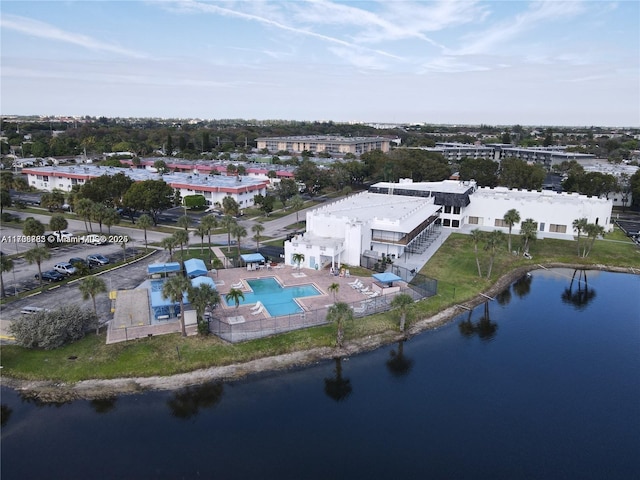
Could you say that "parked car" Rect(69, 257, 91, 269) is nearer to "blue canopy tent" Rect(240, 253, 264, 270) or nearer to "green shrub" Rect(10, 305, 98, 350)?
"green shrub" Rect(10, 305, 98, 350)

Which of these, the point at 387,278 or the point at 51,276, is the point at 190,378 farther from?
the point at 51,276

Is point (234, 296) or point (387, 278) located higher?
point (234, 296)

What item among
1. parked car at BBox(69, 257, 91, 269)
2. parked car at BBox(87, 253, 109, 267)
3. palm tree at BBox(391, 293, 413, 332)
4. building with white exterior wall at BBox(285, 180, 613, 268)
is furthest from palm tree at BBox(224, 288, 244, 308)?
parked car at BBox(87, 253, 109, 267)

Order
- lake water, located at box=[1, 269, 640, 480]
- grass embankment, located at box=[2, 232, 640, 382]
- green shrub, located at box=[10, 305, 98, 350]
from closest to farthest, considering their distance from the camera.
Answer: lake water, located at box=[1, 269, 640, 480] < grass embankment, located at box=[2, 232, 640, 382] < green shrub, located at box=[10, 305, 98, 350]

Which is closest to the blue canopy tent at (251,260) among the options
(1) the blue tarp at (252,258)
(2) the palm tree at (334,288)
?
(1) the blue tarp at (252,258)

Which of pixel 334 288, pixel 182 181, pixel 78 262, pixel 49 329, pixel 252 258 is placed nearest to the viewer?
pixel 49 329

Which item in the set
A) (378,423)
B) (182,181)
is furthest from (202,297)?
(182,181)

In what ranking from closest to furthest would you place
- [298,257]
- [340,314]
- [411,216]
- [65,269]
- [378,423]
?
1. [378,423]
2. [340,314]
3. [65,269]
4. [298,257]
5. [411,216]
